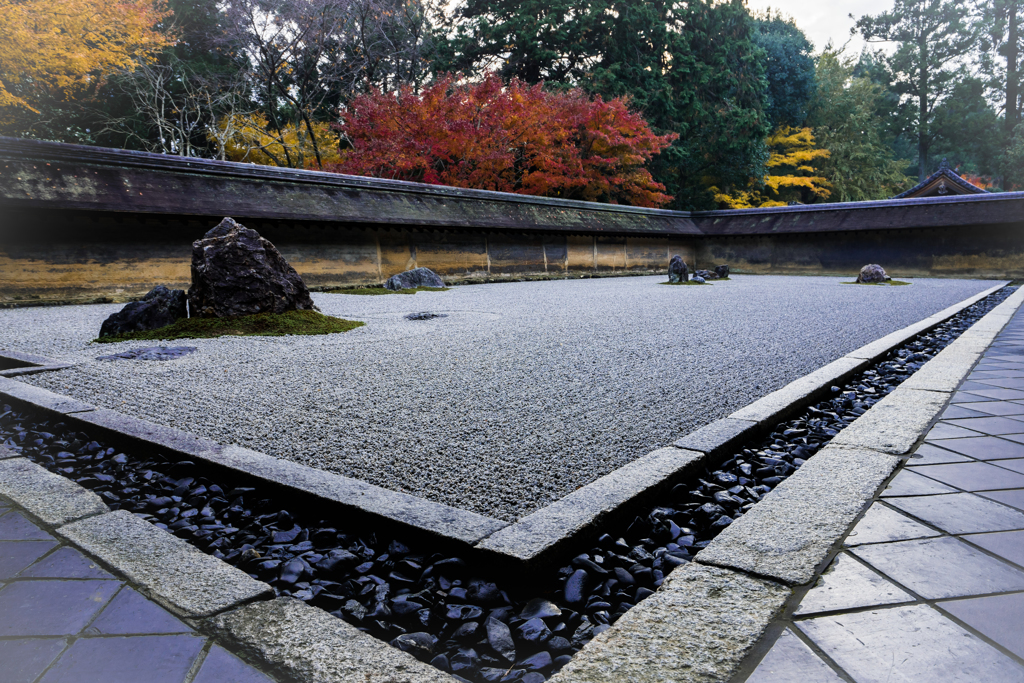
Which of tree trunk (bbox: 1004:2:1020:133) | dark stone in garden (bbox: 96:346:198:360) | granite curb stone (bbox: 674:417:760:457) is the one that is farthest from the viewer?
tree trunk (bbox: 1004:2:1020:133)

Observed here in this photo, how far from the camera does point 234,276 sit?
5316mm

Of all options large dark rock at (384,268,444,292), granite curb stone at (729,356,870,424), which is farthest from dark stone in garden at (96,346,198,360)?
large dark rock at (384,268,444,292)

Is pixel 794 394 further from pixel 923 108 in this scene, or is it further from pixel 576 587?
pixel 923 108

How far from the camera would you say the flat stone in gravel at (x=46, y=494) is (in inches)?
63.9

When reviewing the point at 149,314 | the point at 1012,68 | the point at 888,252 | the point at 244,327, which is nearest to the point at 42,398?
the point at 244,327

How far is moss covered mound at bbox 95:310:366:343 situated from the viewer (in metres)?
5.02

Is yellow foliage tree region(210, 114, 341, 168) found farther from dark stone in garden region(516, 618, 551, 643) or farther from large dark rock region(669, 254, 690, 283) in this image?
dark stone in garden region(516, 618, 551, 643)

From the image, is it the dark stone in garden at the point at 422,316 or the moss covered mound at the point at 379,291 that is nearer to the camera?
the dark stone in garden at the point at 422,316

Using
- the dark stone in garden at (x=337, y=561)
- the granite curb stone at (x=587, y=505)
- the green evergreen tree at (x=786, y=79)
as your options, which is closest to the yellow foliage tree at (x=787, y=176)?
the green evergreen tree at (x=786, y=79)

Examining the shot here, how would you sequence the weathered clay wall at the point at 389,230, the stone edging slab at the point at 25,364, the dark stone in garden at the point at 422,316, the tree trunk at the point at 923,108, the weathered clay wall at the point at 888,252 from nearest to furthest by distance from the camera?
the stone edging slab at the point at 25,364 → the dark stone in garden at the point at 422,316 → the weathered clay wall at the point at 389,230 → the weathered clay wall at the point at 888,252 → the tree trunk at the point at 923,108

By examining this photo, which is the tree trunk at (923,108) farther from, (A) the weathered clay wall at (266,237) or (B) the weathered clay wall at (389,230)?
(A) the weathered clay wall at (266,237)

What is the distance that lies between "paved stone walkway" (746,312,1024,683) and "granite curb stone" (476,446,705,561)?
0.52m

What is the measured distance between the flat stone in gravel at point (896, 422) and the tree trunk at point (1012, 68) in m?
35.9

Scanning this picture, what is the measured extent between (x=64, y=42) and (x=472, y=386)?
51.1 feet
